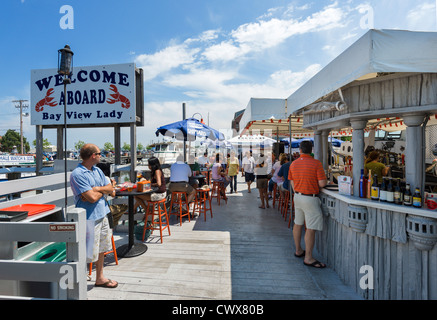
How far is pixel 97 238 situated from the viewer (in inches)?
103

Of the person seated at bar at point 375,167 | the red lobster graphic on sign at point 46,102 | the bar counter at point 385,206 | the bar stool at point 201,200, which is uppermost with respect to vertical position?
the red lobster graphic on sign at point 46,102

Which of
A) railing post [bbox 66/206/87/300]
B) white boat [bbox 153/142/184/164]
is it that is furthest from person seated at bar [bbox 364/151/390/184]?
white boat [bbox 153/142/184/164]

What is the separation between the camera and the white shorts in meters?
2.52

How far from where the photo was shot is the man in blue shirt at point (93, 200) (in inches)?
96.7

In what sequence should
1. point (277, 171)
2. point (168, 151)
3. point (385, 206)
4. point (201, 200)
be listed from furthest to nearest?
point (168, 151) → point (277, 171) → point (201, 200) → point (385, 206)

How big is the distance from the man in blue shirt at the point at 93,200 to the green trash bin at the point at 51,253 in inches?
9.9

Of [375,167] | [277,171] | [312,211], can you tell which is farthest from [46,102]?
[375,167]

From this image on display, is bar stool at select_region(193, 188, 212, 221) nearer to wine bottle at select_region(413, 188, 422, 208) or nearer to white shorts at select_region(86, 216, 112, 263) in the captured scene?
white shorts at select_region(86, 216, 112, 263)

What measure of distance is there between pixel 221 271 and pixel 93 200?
1840 mm

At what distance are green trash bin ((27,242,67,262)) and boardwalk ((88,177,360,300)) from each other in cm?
59

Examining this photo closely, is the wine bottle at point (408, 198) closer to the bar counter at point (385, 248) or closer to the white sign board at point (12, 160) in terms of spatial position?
the bar counter at point (385, 248)

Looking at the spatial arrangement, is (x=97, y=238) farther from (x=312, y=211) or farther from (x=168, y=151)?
(x=168, y=151)

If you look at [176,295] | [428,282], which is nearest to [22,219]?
[176,295]

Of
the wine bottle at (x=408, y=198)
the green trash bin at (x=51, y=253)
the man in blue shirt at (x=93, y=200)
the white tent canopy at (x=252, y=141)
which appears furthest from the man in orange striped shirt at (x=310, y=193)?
the white tent canopy at (x=252, y=141)
